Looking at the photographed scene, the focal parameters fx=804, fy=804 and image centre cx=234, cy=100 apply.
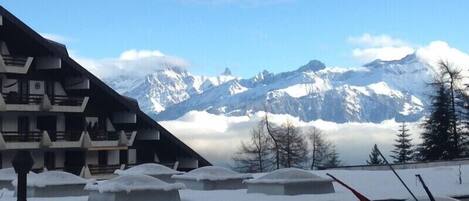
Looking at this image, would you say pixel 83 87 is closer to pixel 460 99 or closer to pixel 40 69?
pixel 40 69

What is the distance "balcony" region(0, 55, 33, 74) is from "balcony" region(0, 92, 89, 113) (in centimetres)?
140

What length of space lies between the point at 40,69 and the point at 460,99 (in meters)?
40.5

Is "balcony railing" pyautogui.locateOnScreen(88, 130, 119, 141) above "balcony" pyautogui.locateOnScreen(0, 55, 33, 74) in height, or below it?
below

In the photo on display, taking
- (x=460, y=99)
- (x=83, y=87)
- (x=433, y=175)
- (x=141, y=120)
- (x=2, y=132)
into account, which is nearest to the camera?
(x=433, y=175)

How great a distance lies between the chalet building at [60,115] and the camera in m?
45.5

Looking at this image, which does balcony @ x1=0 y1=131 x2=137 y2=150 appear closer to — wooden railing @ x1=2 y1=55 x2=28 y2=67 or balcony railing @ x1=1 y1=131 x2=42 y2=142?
balcony railing @ x1=1 y1=131 x2=42 y2=142

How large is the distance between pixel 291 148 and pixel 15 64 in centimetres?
3756

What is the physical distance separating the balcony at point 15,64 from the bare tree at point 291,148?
34.4 metres

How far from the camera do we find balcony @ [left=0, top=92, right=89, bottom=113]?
44.8 m

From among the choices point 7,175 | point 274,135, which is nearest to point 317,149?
point 274,135

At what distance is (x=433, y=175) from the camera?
107ft

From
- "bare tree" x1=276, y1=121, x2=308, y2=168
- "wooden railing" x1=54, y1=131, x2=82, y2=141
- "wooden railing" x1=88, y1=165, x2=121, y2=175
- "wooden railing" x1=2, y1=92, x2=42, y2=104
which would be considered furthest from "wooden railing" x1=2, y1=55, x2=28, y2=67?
"bare tree" x1=276, y1=121, x2=308, y2=168

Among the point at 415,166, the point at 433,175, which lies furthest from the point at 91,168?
the point at 433,175

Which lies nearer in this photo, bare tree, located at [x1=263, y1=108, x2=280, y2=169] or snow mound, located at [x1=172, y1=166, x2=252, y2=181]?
snow mound, located at [x1=172, y1=166, x2=252, y2=181]
